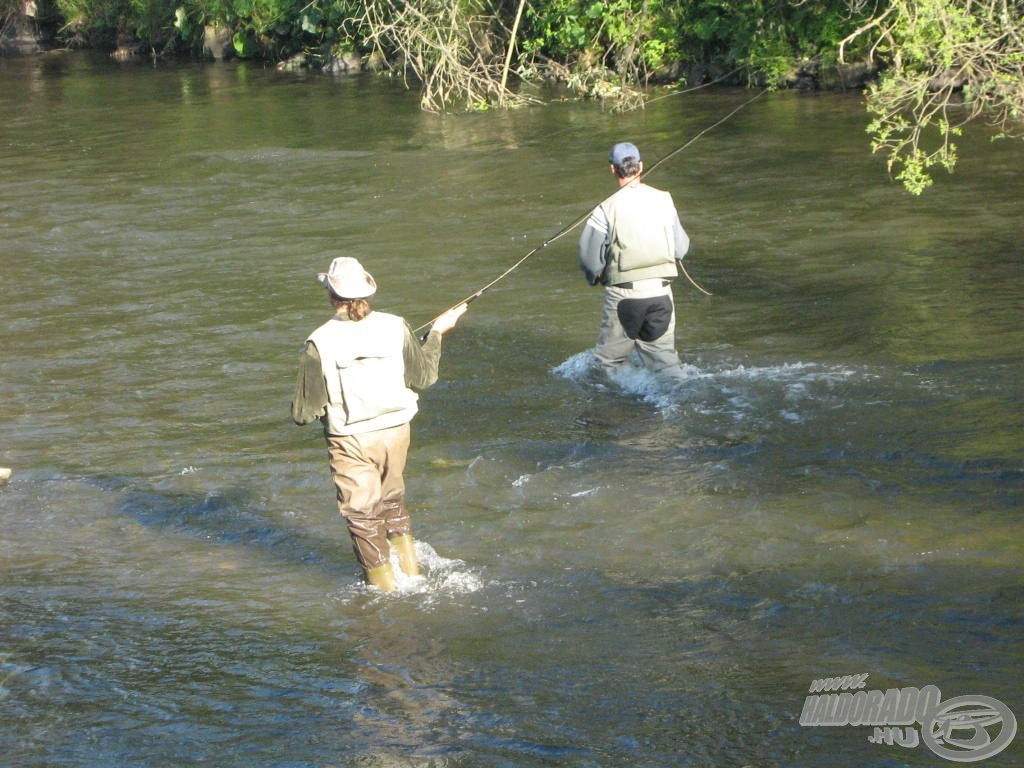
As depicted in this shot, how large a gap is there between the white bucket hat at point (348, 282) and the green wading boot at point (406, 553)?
133 cm

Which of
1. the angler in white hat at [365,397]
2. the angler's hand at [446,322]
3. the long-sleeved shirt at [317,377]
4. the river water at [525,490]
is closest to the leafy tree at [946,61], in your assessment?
the river water at [525,490]

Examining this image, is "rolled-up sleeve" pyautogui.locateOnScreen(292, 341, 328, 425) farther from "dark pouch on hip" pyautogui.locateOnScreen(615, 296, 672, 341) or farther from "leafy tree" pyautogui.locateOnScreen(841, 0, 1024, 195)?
"leafy tree" pyautogui.locateOnScreen(841, 0, 1024, 195)

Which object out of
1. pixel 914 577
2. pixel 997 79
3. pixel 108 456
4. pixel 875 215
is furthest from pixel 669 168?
pixel 914 577

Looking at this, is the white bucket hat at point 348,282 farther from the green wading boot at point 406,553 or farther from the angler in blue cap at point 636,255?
the angler in blue cap at point 636,255

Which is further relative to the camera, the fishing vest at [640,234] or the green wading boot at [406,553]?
the fishing vest at [640,234]

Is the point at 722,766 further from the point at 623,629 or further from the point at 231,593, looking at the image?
the point at 231,593

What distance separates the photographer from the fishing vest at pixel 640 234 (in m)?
8.27

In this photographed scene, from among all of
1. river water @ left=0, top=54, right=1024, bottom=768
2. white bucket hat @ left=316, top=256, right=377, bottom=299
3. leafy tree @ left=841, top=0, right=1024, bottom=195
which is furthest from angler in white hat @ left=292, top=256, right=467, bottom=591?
leafy tree @ left=841, top=0, right=1024, bottom=195

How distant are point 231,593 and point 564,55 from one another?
2076 centimetres

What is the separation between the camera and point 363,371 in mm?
6012

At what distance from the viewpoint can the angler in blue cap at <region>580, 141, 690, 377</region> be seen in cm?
826

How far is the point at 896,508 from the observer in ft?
22.7

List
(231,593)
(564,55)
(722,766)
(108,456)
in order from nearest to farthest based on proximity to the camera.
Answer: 1. (722,766)
2. (231,593)
3. (108,456)
4. (564,55)

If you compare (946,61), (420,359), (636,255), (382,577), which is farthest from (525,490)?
(946,61)
